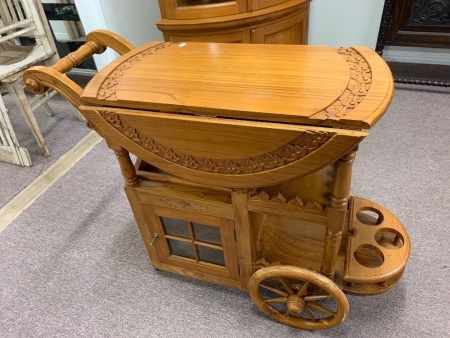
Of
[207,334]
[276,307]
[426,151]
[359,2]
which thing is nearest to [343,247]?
[276,307]

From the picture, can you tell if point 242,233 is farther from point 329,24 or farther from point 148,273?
point 329,24

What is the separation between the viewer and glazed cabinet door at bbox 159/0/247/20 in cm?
171

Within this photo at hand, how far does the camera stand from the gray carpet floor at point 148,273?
1.17 m

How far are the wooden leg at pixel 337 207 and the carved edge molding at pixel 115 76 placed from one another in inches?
23.0

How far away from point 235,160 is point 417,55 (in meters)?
2.34

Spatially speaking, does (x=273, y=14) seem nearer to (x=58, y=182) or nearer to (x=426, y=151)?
(x=426, y=151)

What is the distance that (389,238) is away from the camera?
3.96ft

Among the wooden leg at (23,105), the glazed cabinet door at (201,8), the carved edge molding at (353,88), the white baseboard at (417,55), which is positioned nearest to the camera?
the carved edge molding at (353,88)

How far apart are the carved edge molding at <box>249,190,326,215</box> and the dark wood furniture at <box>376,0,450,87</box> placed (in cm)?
171

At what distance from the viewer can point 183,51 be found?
1.09 metres

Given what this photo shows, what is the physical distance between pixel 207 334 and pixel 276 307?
0.25 m

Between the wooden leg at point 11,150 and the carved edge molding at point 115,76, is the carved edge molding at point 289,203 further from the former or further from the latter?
the wooden leg at point 11,150

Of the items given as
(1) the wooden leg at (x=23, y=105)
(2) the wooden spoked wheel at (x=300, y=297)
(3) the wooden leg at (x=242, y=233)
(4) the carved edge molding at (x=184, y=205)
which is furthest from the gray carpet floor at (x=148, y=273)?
(4) the carved edge molding at (x=184, y=205)

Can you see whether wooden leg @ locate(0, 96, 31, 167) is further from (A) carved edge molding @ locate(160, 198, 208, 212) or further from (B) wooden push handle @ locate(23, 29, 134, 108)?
(A) carved edge molding @ locate(160, 198, 208, 212)
